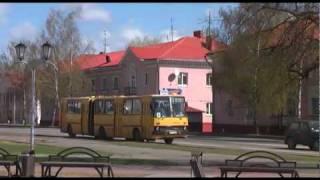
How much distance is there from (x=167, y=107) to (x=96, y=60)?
68465 mm

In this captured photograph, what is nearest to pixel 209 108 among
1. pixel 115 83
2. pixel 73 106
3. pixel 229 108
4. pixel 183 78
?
pixel 183 78

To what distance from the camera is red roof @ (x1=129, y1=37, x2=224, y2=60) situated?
85312mm

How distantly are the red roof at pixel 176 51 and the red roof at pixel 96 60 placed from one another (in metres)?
7.88

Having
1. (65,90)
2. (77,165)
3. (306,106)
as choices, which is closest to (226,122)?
(306,106)

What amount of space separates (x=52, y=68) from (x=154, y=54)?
47.2 ft

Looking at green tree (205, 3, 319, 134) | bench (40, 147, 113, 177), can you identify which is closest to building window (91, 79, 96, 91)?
green tree (205, 3, 319, 134)

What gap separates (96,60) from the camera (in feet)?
361

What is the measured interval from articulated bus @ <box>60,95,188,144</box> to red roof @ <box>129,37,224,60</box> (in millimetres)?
35014

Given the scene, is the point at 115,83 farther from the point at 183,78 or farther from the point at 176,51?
the point at 183,78

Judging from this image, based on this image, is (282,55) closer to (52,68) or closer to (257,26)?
(257,26)

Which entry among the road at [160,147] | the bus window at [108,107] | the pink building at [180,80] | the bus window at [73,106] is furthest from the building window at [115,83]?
the road at [160,147]

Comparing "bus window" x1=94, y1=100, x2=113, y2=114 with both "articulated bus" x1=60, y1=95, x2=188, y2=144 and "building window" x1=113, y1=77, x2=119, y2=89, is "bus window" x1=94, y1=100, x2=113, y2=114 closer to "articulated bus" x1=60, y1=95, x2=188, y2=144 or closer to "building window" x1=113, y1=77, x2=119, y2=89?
"articulated bus" x1=60, y1=95, x2=188, y2=144

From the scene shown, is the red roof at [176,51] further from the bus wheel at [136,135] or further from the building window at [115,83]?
the bus wheel at [136,135]

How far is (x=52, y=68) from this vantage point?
90.7 m
